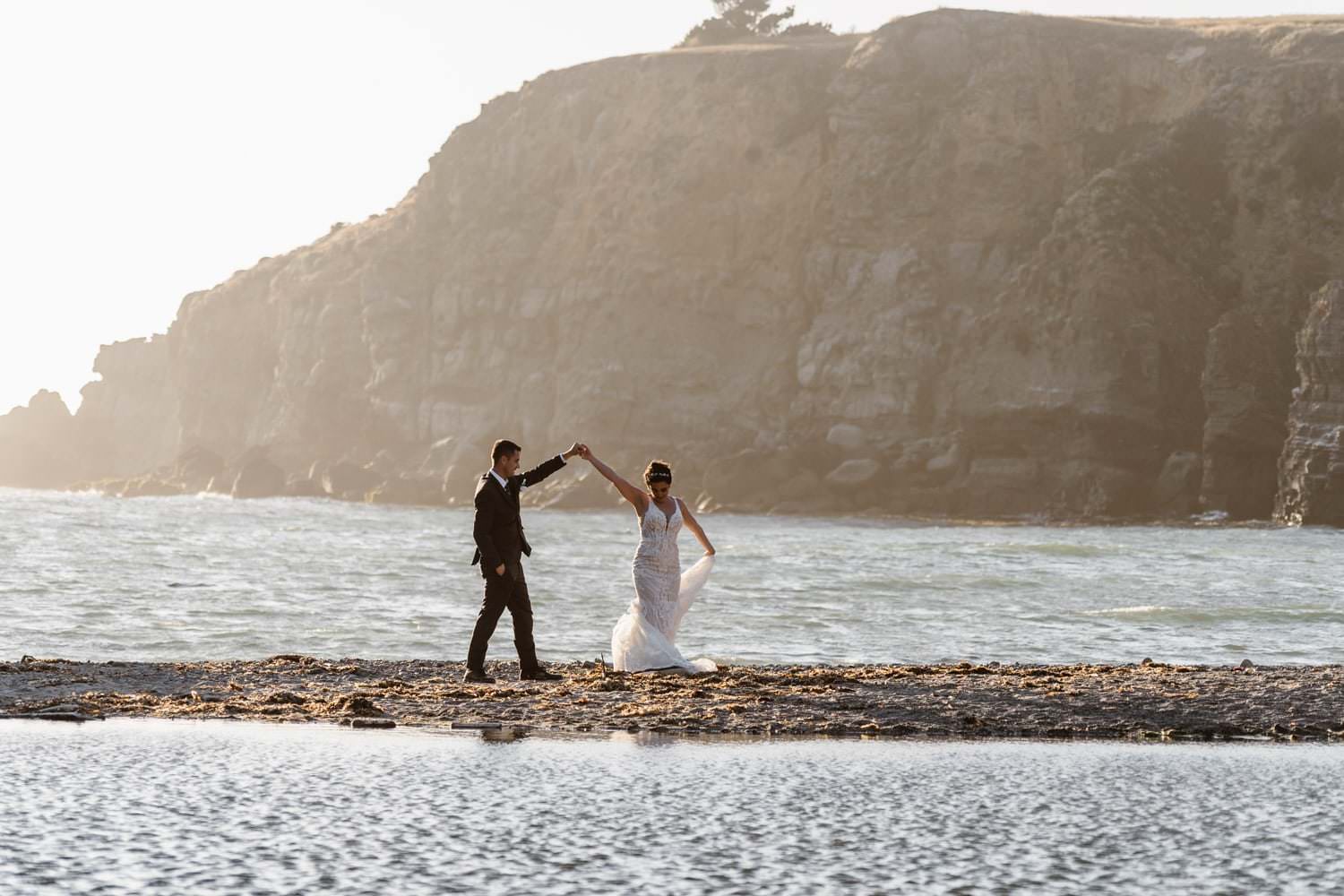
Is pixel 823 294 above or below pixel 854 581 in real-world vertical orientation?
above

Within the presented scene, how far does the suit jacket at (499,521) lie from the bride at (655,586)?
2.33ft

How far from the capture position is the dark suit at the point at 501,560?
13.9 metres

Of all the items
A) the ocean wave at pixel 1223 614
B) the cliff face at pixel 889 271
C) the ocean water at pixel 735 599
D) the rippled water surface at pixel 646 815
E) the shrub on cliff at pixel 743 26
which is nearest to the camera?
the rippled water surface at pixel 646 815

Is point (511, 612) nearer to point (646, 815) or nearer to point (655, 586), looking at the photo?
point (655, 586)

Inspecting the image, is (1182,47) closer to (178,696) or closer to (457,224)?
A: (457,224)

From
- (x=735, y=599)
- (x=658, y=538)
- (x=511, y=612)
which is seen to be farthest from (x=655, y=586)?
(x=735, y=599)

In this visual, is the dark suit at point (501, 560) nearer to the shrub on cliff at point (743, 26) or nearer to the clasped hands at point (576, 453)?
the clasped hands at point (576, 453)

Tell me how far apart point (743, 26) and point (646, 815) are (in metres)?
132

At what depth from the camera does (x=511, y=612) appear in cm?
1413

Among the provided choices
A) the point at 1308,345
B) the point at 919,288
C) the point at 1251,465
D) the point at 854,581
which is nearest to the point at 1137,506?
the point at 1251,465

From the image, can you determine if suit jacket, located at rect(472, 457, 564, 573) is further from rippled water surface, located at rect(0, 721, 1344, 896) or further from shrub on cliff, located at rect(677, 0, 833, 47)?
shrub on cliff, located at rect(677, 0, 833, 47)

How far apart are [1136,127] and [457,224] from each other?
4571 centimetres

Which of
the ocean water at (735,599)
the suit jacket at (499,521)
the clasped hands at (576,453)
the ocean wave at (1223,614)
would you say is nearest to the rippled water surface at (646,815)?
the clasped hands at (576,453)

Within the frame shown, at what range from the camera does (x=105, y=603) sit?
947 inches
